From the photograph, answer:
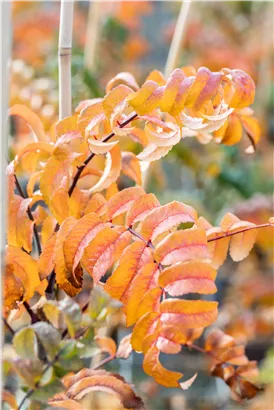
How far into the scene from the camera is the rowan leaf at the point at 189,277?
49 cm

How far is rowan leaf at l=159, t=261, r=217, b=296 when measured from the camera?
49cm

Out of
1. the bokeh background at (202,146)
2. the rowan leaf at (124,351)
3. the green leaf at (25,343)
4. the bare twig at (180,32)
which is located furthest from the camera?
the bokeh background at (202,146)

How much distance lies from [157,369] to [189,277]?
0.08 meters

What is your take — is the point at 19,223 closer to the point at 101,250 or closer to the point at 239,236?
the point at 101,250

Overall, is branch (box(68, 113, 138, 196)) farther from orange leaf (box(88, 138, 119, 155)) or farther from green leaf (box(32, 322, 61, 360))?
green leaf (box(32, 322, 61, 360))

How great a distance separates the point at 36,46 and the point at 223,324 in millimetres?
1367

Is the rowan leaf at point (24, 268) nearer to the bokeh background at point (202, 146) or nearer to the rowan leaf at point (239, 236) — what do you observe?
the rowan leaf at point (239, 236)

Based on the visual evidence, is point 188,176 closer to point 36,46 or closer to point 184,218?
point 36,46

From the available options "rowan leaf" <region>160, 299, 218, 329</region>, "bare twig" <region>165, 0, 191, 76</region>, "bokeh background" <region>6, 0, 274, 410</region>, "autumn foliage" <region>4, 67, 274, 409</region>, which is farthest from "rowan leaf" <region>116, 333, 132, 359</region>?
"bokeh background" <region>6, 0, 274, 410</region>

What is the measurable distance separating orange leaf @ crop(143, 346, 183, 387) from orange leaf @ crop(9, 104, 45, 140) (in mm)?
247

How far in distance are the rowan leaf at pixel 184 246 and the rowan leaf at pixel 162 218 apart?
16mm

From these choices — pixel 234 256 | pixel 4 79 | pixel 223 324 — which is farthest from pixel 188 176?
pixel 4 79

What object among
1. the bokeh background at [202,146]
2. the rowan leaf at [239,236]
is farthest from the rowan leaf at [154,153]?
the bokeh background at [202,146]

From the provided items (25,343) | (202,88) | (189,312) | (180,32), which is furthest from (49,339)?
(180,32)
